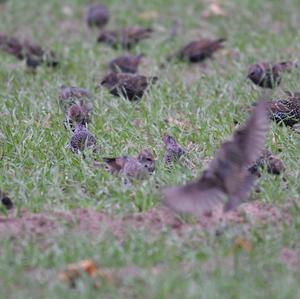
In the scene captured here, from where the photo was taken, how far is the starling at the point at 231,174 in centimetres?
404

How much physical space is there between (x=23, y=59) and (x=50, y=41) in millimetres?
885

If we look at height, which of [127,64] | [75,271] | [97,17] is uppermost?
[75,271]

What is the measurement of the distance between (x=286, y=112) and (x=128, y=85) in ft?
4.33

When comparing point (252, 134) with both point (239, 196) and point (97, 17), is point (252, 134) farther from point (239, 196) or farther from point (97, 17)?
point (97, 17)

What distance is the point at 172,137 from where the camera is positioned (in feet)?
17.2

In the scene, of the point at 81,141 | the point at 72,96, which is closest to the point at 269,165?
the point at 81,141

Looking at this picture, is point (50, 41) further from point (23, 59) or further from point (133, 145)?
point (133, 145)

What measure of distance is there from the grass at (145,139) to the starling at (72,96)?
0.27 feet

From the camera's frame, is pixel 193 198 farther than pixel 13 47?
No

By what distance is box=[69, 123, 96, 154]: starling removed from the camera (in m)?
5.17

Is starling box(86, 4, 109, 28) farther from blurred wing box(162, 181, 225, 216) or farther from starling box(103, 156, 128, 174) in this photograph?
blurred wing box(162, 181, 225, 216)

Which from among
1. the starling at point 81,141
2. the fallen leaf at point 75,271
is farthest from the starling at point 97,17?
the fallen leaf at point 75,271

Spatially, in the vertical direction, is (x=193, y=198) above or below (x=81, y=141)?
above

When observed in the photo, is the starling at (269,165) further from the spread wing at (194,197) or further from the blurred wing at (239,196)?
the spread wing at (194,197)
